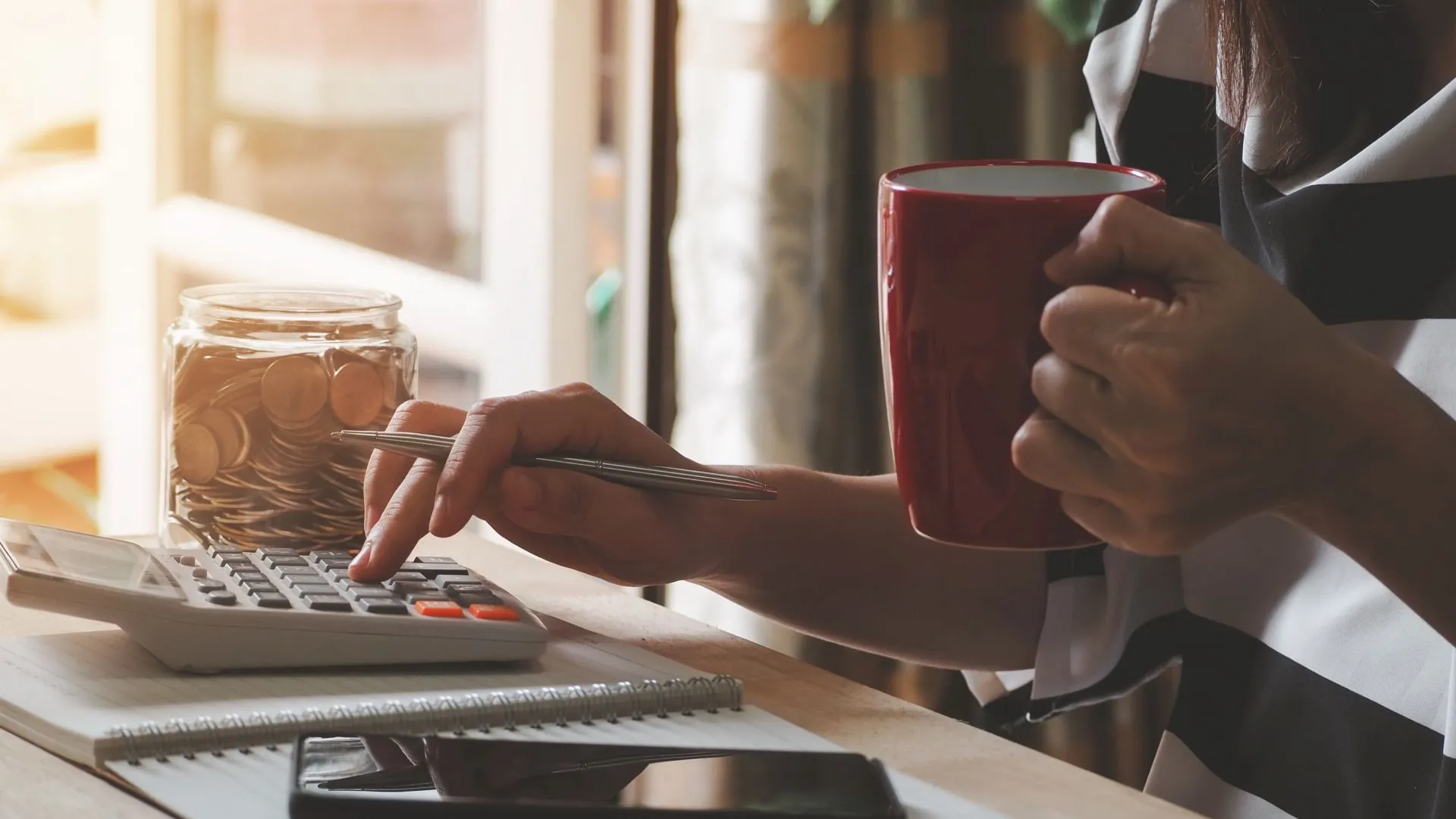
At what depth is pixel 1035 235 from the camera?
0.42 meters

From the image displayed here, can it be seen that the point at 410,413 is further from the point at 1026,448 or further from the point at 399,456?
the point at 1026,448

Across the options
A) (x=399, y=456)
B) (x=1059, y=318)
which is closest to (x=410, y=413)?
(x=399, y=456)

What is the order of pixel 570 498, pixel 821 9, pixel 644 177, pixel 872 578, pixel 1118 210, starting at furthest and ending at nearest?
1. pixel 644 177
2. pixel 821 9
3. pixel 872 578
4. pixel 570 498
5. pixel 1118 210

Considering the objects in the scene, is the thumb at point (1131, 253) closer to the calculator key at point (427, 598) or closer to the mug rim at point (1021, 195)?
the mug rim at point (1021, 195)

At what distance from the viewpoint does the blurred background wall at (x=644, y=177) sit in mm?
1292

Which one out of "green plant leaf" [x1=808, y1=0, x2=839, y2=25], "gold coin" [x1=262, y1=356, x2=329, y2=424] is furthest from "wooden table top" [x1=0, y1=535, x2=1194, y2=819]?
"green plant leaf" [x1=808, y1=0, x2=839, y2=25]

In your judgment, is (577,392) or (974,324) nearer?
(974,324)

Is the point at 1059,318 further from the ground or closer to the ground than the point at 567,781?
further from the ground

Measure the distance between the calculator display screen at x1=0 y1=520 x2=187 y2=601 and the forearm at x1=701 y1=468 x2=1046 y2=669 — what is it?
0.24 m

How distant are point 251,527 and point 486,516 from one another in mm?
145

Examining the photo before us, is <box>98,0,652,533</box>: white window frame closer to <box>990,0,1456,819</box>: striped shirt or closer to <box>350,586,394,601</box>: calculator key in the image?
<box>990,0,1456,819</box>: striped shirt

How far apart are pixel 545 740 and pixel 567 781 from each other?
5 cm

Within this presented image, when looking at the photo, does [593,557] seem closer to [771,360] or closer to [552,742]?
[552,742]

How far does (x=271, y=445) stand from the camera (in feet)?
2.26
